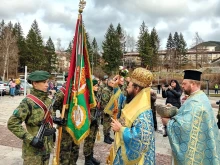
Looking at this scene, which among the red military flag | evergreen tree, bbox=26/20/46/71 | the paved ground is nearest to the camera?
the red military flag

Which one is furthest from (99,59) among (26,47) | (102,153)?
(102,153)

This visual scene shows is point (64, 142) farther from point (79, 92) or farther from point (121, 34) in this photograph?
point (121, 34)

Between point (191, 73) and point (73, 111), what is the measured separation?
2267mm

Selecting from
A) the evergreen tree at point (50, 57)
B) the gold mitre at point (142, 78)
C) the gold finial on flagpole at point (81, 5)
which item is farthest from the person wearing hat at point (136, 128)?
the evergreen tree at point (50, 57)

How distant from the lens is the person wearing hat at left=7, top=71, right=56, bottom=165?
3.24 meters

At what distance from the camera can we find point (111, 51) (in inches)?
2625

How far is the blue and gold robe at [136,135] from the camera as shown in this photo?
107 inches

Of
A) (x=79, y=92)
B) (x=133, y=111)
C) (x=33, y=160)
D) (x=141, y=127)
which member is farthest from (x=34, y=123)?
(x=141, y=127)

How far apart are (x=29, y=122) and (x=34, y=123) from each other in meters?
0.07

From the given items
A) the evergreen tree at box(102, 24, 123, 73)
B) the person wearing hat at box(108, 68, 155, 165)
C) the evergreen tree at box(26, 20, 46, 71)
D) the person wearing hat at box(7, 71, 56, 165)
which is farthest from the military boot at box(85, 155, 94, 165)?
the evergreen tree at box(26, 20, 46, 71)

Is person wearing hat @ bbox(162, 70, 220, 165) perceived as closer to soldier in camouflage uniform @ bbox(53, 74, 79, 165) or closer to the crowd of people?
the crowd of people

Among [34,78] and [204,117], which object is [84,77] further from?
[204,117]

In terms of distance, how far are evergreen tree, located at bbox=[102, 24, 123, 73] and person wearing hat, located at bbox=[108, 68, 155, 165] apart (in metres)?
62.1

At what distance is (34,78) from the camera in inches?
140
